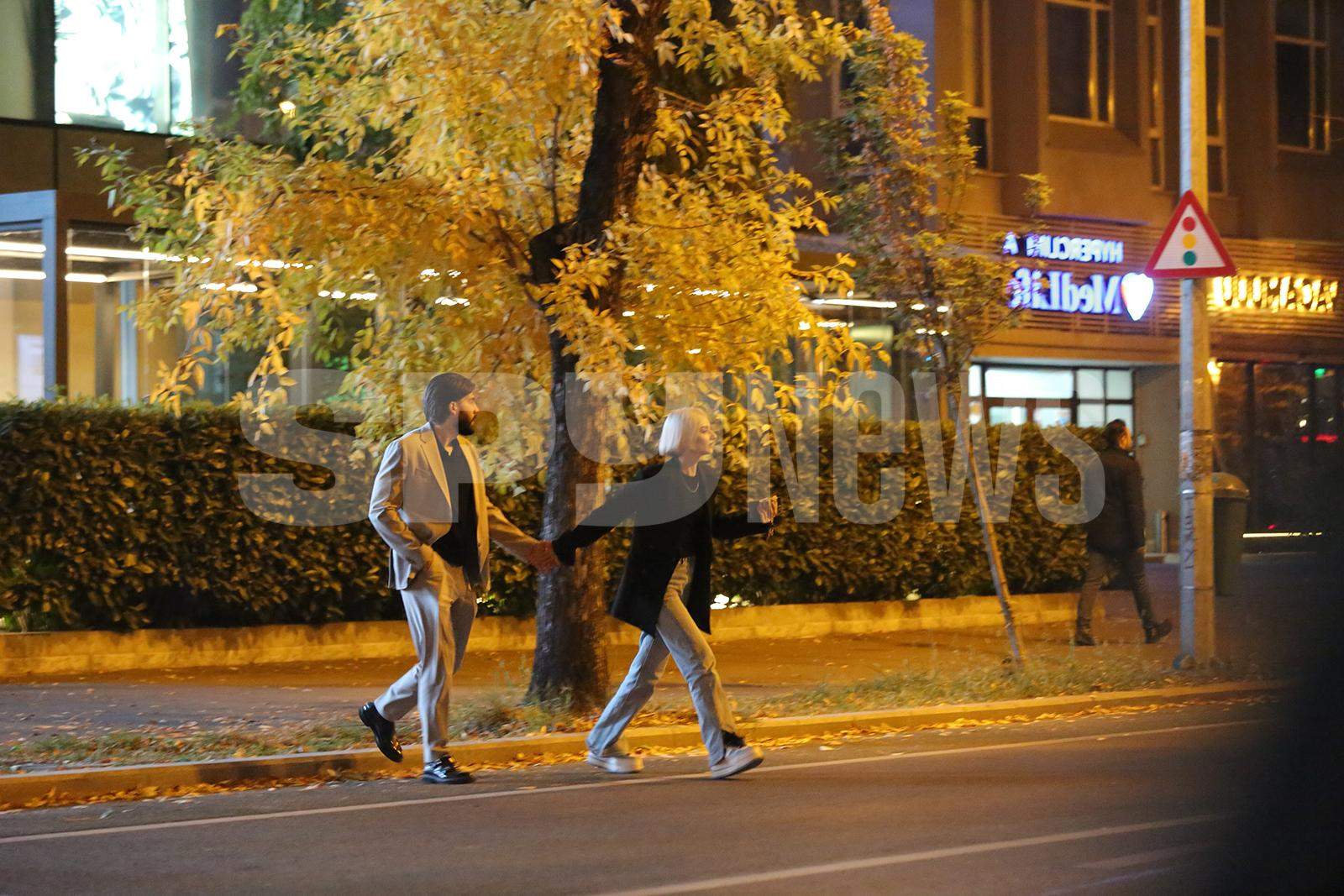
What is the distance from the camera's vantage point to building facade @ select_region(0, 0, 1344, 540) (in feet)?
63.0

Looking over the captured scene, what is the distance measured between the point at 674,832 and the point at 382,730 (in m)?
2.12

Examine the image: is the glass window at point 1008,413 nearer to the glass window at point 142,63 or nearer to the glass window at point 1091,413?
the glass window at point 1091,413

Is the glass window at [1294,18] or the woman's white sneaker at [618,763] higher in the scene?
the glass window at [1294,18]

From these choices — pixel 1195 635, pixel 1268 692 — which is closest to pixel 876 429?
pixel 1195 635

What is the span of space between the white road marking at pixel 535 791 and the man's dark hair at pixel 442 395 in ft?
6.44

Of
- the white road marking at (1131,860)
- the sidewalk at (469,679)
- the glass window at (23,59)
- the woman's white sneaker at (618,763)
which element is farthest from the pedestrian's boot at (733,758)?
the glass window at (23,59)

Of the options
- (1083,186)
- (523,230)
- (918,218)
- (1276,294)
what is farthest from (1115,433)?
(1276,294)

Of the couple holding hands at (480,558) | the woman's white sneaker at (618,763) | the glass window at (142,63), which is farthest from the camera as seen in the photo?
the glass window at (142,63)

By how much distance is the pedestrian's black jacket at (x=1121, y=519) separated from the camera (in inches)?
604

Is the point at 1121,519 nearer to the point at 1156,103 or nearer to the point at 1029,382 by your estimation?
the point at 1029,382

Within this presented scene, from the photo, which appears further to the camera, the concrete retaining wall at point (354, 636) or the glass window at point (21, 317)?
the glass window at point (21, 317)

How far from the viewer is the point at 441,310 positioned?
1170 centimetres

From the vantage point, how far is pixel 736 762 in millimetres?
8906

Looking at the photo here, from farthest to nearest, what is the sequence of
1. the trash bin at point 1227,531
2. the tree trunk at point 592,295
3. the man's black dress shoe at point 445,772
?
the trash bin at point 1227,531 < the tree trunk at point 592,295 < the man's black dress shoe at point 445,772
